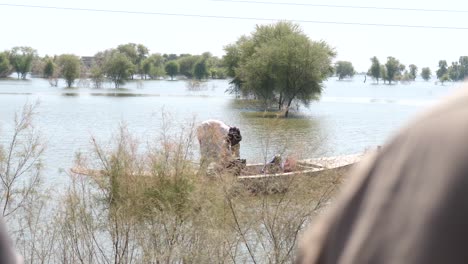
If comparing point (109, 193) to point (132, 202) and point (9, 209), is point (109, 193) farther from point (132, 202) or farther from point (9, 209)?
point (9, 209)

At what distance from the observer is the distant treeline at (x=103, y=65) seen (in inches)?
4771

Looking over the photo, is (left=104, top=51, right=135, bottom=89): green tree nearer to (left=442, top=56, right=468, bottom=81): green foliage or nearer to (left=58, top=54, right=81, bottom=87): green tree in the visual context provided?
(left=58, top=54, right=81, bottom=87): green tree

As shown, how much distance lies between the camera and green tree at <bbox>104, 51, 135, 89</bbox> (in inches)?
4738

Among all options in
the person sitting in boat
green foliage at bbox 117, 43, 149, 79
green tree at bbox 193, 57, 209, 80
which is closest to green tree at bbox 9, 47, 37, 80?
green foliage at bbox 117, 43, 149, 79

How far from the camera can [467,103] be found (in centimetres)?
42

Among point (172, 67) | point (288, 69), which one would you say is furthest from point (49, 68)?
point (288, 69)

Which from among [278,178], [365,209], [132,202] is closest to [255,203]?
[278,178]

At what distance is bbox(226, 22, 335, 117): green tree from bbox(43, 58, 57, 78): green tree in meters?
66.0

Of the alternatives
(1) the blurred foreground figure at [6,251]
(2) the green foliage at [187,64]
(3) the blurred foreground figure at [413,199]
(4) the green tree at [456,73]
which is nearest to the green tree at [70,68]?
(2) the green foliage at [187,64]

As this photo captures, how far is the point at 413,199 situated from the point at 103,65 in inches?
4807

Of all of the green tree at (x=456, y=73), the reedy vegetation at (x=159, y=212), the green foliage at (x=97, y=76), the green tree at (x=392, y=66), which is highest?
the green tree at (x=456, y=73)

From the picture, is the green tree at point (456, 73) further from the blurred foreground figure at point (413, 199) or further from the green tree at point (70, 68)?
the green tree at point (70, 68)

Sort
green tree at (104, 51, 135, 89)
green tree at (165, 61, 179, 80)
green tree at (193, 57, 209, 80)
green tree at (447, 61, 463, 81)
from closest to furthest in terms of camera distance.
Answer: green tree at (447, 61, 463, 81) → green tree at (104, 51, 135, 89) → green tree at (193, 57, 209, 80) → green tree at (165, 61, 179, 80)

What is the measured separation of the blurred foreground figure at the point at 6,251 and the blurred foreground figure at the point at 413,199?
24 centimetres
